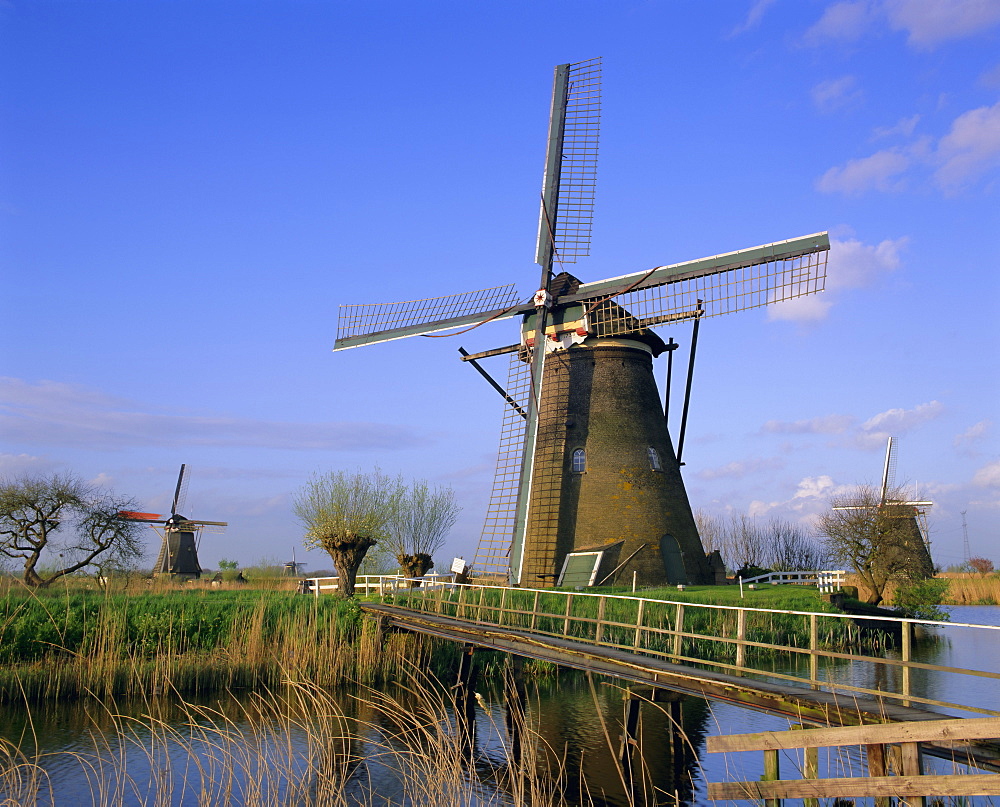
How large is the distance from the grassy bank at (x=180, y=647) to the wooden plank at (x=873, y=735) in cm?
741

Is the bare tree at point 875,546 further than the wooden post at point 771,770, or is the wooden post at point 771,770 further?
the bare tree at point 875,546

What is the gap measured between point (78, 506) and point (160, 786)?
21316 mm

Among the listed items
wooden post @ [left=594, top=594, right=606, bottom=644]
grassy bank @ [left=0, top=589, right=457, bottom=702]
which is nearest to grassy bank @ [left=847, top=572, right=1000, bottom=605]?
grassy bank @ [left=0, top=589, right=457, bottom=702]

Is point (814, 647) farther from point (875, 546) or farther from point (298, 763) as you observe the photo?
point (875, 546)

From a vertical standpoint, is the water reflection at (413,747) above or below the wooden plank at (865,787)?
below

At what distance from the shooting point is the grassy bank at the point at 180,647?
460 inches

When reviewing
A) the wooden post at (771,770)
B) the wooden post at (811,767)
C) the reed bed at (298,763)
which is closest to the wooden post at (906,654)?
the wooden post at (811,767)

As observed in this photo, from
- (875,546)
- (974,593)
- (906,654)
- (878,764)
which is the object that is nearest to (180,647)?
(878,764)

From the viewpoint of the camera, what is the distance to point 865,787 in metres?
5.01

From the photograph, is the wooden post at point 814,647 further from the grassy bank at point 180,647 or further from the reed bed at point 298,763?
the grassy bank at point 180,647

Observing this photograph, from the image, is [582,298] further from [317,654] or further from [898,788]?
[898,788]

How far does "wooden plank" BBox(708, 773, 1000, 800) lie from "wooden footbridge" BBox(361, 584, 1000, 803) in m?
0.01

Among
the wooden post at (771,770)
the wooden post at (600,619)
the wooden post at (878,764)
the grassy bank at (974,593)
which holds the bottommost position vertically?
the wooden post at (771,770)

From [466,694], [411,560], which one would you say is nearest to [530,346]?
[411,560]
